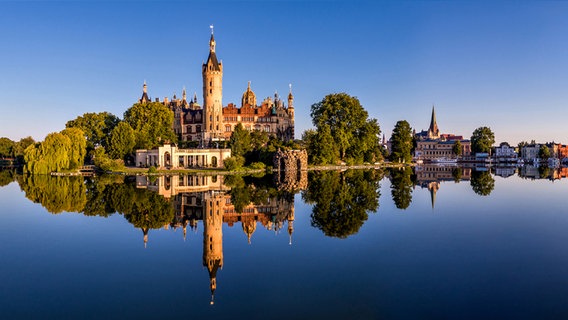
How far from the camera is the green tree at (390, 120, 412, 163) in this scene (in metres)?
99.2

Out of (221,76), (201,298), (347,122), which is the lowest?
(201,298)

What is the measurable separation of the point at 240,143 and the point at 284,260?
55.4 metres

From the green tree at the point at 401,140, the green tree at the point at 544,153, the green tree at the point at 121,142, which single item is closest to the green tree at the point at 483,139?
the green tree at the point at 544,153

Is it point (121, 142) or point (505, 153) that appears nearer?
point (121, 142)

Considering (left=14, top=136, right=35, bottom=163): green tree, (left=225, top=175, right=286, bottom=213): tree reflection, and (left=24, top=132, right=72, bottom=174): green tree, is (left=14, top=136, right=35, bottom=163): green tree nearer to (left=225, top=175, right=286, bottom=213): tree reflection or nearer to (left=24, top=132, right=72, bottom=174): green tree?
(left=24, top=132, right=72, bottom=174): green tree

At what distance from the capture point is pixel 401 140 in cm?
10012

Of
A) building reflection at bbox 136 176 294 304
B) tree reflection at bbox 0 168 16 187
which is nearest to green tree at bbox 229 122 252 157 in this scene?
tree reflection at bbox 0 168 16 187

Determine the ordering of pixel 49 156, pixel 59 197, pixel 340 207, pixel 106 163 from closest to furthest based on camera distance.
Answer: pixel 340 207
pixel 59 197
pixel 49 156
pixel 106 163

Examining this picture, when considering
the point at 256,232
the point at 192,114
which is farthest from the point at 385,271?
the point at 192,114

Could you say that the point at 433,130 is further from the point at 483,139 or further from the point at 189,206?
the point at 189,206

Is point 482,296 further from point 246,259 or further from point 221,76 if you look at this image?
point 221,76

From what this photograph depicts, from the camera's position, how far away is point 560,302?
10719mm

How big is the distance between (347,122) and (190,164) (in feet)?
107

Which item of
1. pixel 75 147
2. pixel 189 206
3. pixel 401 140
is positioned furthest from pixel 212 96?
pixel 189 206
